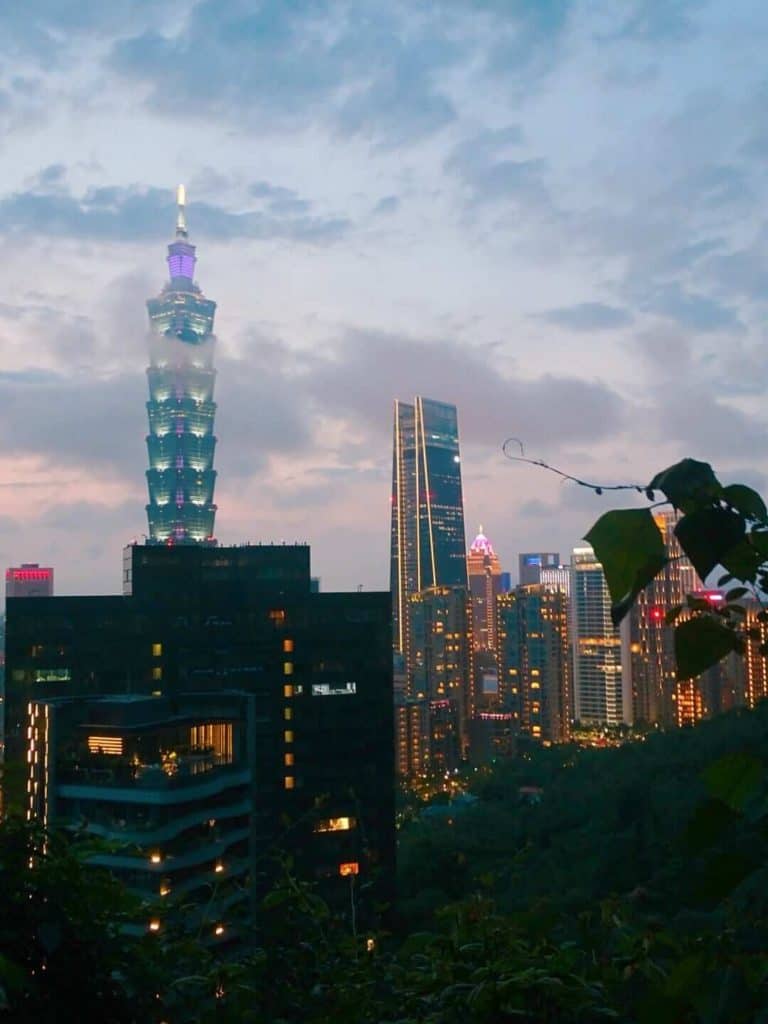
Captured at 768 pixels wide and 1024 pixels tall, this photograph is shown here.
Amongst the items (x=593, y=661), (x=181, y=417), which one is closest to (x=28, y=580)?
(x=181, y=417)

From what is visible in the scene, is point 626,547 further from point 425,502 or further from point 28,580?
point 425,502

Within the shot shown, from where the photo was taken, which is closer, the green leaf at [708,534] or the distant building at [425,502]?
the green leaf at [708,534]

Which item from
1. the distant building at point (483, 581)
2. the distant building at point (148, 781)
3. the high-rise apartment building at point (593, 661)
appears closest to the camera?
the distant building at point (148, 781)

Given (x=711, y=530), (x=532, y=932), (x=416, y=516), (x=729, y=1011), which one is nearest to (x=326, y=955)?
(x=532, y=932)

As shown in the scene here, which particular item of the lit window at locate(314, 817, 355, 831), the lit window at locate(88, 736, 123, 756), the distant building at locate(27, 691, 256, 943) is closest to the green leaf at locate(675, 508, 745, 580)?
the distant building at locate(27, 691, 256, 943)

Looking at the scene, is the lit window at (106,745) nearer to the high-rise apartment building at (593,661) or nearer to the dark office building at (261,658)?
the dark office building at (261,658)

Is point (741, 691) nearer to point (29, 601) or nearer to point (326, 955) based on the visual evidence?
point (29, 601)

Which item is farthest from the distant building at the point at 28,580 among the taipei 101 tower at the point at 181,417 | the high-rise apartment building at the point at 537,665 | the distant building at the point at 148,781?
the distant building at the point at 148,781
